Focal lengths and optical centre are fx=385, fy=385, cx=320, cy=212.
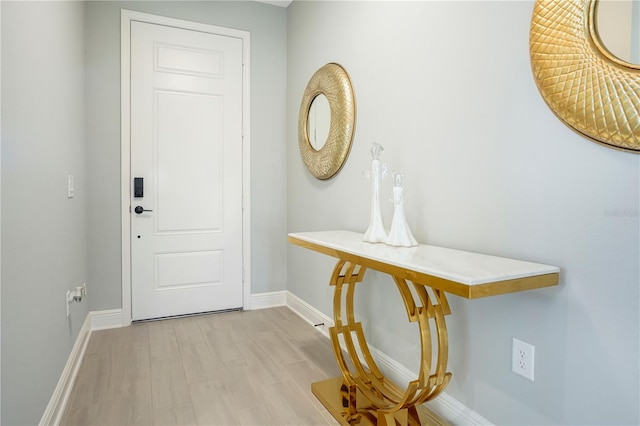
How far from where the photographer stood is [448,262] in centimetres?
134

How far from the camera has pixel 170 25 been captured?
3.05 metres

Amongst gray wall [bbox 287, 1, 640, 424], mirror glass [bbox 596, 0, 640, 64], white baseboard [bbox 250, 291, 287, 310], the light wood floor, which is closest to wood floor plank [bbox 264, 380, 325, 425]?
the light wood floor

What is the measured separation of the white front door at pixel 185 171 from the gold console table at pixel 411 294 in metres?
1.39

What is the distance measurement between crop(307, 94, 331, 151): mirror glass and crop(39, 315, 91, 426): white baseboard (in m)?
2.00

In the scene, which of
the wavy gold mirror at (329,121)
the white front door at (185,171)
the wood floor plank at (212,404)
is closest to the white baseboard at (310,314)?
the white front door at (185,171)

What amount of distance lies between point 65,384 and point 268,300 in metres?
1.72

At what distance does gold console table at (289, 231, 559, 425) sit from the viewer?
1.16 m

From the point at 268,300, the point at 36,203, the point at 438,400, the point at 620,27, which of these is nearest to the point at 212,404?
the point at 438,400

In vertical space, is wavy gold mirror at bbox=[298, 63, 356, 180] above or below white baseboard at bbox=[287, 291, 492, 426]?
above

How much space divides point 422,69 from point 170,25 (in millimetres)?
2223

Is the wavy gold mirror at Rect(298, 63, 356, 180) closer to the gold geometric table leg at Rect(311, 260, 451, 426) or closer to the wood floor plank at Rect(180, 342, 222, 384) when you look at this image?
the gold geometric table leg at Rect(311, 260, 451, 426)

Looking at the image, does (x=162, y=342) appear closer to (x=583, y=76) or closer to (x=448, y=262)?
(x=448, y=262)

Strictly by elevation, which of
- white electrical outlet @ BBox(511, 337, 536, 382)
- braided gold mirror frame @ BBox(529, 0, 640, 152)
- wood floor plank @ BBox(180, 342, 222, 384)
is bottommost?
wood floor plank @ BBox(180, 342, 222, 384)

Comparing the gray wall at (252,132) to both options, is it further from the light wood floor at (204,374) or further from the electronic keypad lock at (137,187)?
the light wood floor at (204,374)
